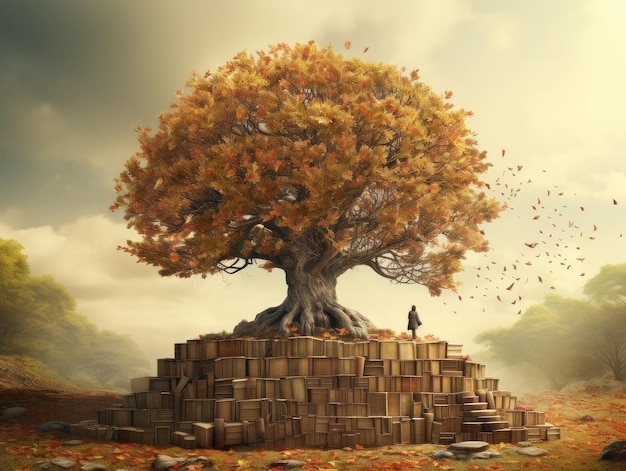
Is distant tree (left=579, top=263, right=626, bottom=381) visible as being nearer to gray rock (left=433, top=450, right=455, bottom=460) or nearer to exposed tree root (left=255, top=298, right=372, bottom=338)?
exposed tree root (left=255, top=298, right=372, bottom=338)

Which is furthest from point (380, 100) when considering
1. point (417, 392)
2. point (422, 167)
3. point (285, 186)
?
point (417, 392)

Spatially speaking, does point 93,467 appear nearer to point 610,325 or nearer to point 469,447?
point 469,447

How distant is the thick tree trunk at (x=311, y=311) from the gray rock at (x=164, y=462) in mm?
6296

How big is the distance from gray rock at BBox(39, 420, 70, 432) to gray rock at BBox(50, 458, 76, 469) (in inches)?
153

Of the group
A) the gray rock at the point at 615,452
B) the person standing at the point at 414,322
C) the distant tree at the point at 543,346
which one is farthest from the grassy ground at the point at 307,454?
the distant tree at the point at 543,346

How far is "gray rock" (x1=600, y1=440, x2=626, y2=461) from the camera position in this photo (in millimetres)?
13305

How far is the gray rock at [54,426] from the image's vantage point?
1730cm

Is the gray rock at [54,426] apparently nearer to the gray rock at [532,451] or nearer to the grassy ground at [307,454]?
the grassy ground at [307,454]

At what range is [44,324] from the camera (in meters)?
A: 39.8

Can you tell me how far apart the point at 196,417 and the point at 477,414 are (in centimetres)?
748

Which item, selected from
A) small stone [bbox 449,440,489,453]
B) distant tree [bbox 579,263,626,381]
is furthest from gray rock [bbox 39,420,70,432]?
distant tree [bbox 579,263,626,381]

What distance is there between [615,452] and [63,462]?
11.8m

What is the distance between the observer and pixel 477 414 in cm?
1661

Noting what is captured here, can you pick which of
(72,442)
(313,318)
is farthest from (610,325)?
(72,442)
